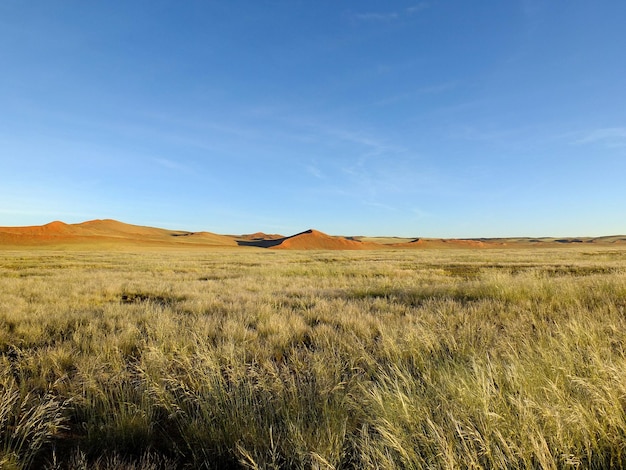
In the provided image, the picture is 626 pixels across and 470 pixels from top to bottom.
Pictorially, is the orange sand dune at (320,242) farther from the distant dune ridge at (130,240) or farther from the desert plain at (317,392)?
the desert plain at (317,392)

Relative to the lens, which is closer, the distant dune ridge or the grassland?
the grassland

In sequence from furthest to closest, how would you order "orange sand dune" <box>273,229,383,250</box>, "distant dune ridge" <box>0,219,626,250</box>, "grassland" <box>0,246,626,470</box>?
"orange sand dune" <box>273,229,383,250</box>, "distant dune ridge" <box>0,219,626,250</box>, "grassland" <box>0,246,626,470</box>

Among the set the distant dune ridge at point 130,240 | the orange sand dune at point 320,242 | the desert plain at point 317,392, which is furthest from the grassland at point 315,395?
the orange sand dune at point 320,242

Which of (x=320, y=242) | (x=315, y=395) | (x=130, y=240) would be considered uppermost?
(x=320, y=242)

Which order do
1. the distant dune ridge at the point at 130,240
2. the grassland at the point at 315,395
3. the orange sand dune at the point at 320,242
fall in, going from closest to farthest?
the grassland at the point at 315,395, the distant dune ridge at the point at 130,240, the orange sand dune at the point at 320,242

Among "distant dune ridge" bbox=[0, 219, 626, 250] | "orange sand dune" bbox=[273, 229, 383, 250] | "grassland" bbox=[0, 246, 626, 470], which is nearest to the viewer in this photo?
"grassland" bbox=[0, 246, 626, 470]

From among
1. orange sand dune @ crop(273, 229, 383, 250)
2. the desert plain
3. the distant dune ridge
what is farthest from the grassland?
orange sand dune @ crop(273, 229, 383, 250)

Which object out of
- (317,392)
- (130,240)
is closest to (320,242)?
(130,240)

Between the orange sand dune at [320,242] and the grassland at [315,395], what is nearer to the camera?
the grassland at [315,395]

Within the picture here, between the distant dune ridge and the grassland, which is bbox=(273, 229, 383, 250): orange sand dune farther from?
the grassland

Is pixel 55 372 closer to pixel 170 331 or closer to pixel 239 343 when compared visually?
pixel 170 331

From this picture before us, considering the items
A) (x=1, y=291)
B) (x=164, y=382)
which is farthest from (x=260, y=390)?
(x=1, y=291)

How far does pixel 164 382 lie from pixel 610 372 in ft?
12.4

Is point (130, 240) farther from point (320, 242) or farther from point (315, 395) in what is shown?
point (315, 395)
